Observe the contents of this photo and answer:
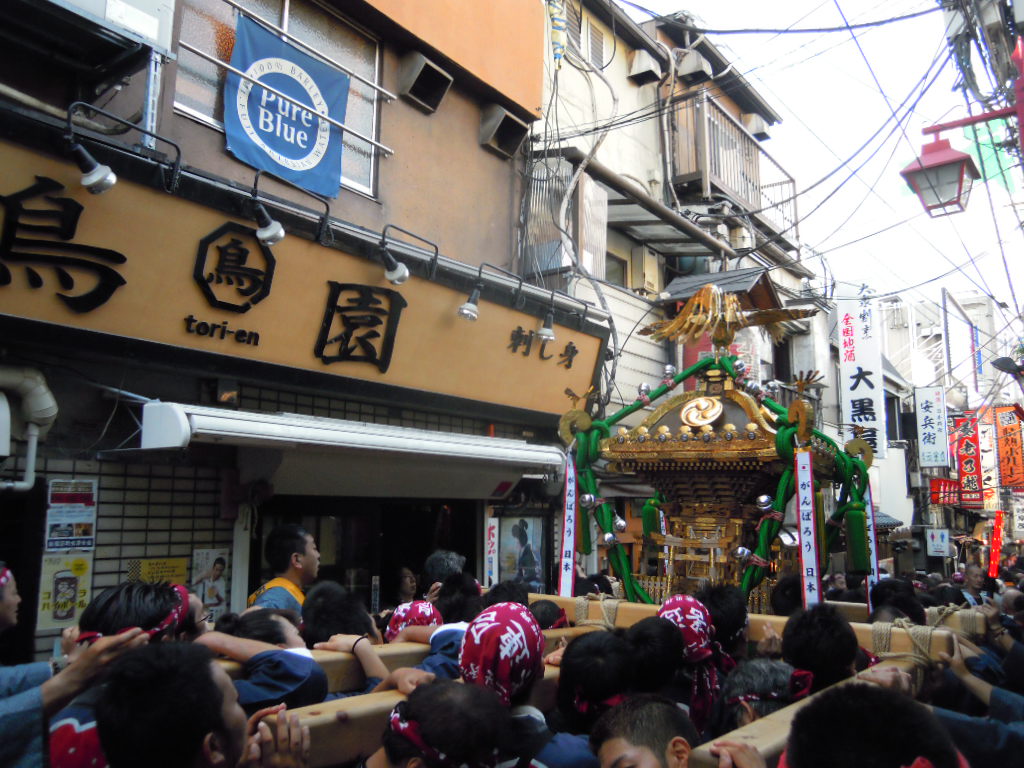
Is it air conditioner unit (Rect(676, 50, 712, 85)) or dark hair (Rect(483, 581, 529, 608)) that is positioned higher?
air conditioner unit (Rect(676, 50, 712, 85))

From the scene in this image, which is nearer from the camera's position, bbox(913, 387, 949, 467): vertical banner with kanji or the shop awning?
the shop awning

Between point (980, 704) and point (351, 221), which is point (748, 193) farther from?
point (980, 704)

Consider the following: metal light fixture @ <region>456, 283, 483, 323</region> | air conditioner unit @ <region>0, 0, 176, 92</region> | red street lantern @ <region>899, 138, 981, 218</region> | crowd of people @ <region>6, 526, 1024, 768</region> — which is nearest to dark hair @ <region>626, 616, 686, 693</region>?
crowd of people @ <region>6, 526, 1024, 768</region>

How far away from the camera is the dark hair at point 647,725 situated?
2.38m

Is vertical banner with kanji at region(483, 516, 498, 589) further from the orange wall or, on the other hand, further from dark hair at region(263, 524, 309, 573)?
the orange wall

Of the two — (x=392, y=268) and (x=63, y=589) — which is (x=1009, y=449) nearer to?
(x=392, y=268)

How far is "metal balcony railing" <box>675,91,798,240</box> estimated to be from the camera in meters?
15.0

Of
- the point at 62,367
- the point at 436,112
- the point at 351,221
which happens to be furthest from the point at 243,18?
the point at 62,367

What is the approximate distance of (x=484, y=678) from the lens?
2.93 m

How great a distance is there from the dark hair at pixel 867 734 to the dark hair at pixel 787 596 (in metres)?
4.99

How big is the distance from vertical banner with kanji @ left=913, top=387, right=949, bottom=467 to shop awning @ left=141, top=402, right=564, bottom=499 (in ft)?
50.2

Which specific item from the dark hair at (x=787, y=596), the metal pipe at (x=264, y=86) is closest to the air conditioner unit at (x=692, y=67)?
the metal pipe at (x=264, y=86)

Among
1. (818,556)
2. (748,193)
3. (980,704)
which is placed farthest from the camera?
(748,193)

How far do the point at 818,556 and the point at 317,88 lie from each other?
673cm
